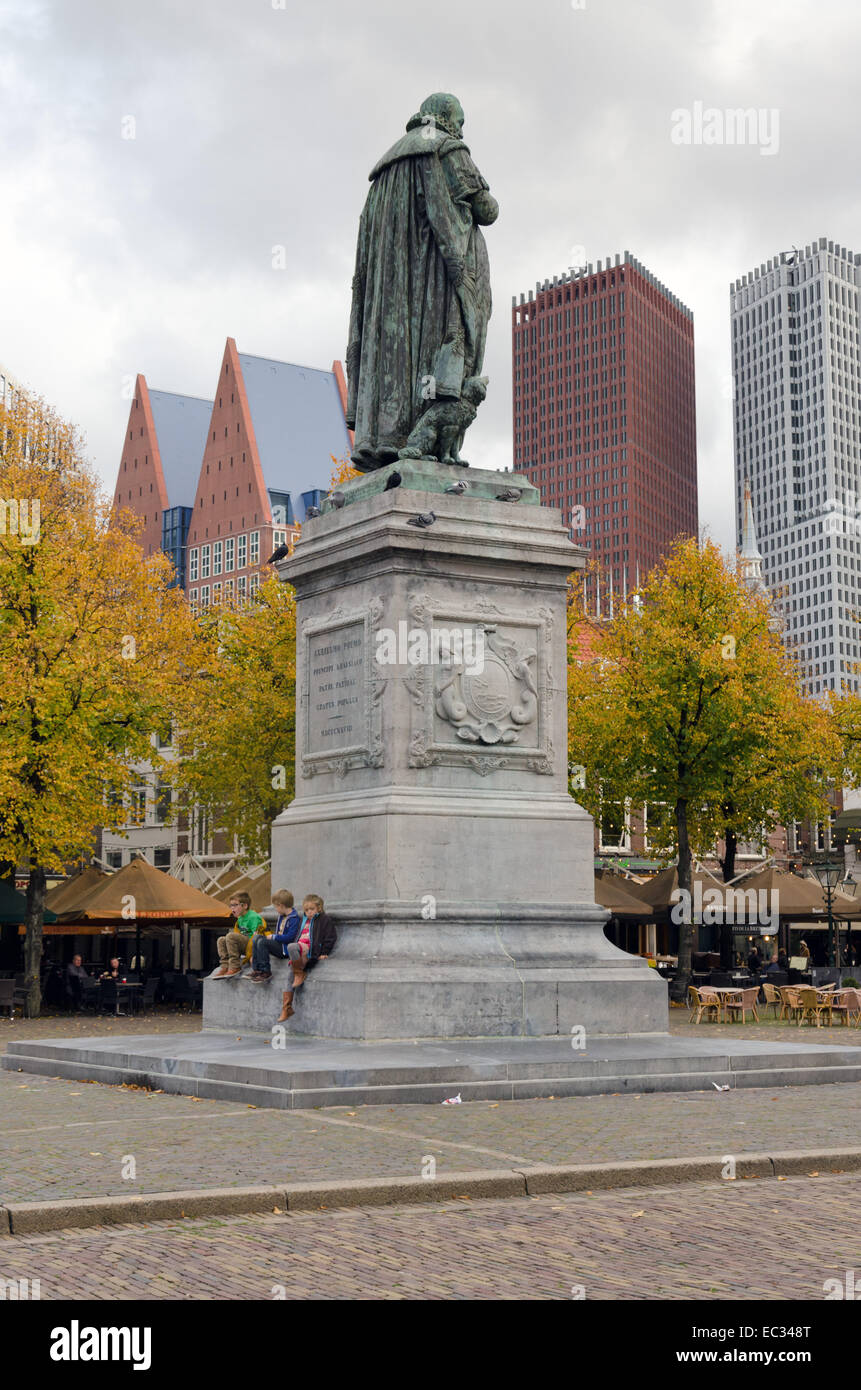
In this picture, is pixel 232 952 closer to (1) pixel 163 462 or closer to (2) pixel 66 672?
(2) pixel 66 672

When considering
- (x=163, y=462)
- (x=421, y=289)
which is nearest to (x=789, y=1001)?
(x=421, y=289)

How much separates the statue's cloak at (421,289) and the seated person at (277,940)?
5.74 m

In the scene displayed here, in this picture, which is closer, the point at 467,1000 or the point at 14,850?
the point at 467,1000

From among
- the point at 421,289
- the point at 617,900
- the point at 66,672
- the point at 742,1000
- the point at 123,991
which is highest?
the point at 421,289

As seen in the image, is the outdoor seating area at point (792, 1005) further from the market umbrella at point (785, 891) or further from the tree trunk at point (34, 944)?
the tree trunk at point (34, 944)

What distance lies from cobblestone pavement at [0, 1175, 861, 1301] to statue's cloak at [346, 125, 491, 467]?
1218cm

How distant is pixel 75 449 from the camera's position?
4672 centimetres

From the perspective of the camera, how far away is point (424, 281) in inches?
805

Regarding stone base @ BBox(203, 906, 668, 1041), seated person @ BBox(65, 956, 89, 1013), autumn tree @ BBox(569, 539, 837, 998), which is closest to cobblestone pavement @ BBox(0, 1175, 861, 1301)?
stone base @ BBox(203, 906, 668, 1041)

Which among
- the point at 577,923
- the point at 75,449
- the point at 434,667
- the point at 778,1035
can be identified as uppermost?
the point at 75,449

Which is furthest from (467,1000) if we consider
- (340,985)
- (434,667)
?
(434,667)

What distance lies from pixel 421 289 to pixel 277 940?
820cm

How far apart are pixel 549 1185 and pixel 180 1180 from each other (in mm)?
2285
